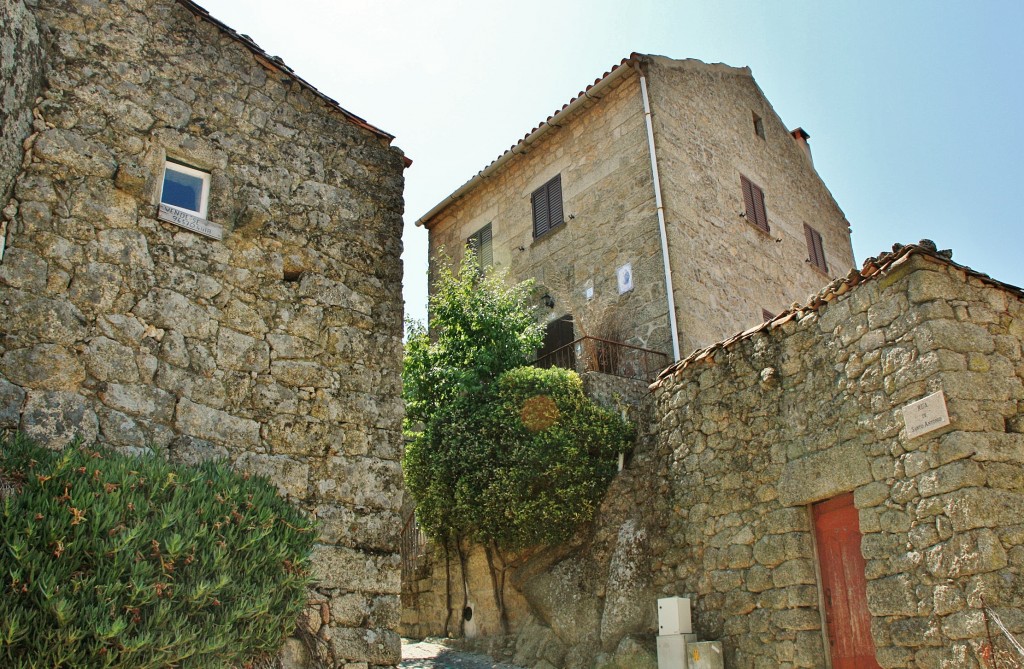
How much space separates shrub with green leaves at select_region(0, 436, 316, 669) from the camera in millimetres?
3754

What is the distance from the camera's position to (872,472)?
674cm

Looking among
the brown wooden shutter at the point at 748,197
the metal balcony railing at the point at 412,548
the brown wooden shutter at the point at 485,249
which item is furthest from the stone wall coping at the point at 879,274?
the brown wooden shutter at the point at 485,249

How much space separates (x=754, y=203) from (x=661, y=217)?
2.93 m

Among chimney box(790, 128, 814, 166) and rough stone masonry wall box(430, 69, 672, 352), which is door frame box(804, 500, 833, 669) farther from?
chimney box(790, 128, 814, 166)

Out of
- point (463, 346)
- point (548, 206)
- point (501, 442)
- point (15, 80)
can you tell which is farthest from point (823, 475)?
point (548, 206)

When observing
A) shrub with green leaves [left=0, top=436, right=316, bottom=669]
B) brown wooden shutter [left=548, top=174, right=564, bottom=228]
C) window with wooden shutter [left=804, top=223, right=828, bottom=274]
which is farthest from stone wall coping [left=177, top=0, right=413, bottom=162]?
window with wooden shutter [left=804, top=223, right=828, bottom=274]

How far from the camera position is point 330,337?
6.01 meters

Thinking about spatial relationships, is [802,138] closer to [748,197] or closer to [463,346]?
[748,197]

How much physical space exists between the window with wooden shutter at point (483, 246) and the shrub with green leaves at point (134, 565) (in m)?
10.7

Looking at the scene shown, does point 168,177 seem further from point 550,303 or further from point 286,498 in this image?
point 550,303

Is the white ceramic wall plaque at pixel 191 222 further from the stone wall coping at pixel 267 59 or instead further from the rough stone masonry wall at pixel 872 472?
the rough stone masonry wall at pixel 872 472

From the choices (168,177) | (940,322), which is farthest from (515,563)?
(168,177)

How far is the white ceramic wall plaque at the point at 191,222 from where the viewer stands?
555 centimetres

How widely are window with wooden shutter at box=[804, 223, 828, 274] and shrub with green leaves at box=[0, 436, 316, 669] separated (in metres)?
12.7
